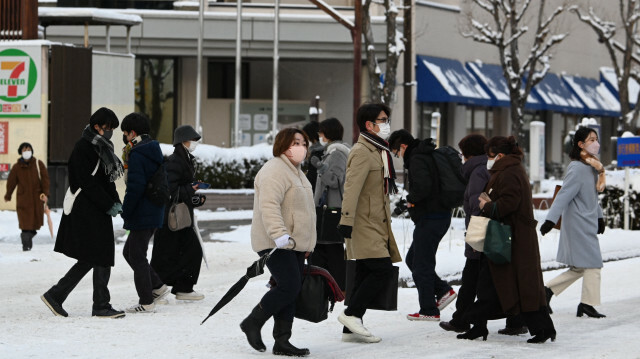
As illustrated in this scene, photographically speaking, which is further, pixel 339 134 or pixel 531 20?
pixel 531 20

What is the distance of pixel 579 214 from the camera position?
11695 millimetres

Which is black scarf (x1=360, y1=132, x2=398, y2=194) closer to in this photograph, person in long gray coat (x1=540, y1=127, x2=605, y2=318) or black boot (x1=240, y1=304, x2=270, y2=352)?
black boot (x1=240, y1=304, x2=270, y2=352)

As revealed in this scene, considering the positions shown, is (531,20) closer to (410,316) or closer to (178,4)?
(178,4)

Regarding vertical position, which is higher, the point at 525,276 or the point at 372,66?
the point at 372,66

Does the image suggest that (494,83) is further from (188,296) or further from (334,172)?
(188,296)

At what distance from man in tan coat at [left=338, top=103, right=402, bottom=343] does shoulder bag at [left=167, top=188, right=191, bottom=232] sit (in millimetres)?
3037

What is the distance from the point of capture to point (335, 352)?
31.5ft

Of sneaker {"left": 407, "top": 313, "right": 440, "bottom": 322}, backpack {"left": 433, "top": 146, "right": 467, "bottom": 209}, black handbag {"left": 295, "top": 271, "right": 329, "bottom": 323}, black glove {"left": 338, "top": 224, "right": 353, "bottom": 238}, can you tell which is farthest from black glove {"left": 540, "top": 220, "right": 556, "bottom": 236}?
black handbag {"left": 295, "top": 271, "right": 329, "bottom": 323}

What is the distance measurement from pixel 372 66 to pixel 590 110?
2215 centimetres

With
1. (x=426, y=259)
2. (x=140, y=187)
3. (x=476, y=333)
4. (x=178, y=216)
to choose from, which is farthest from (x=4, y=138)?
(x=476, y=333)

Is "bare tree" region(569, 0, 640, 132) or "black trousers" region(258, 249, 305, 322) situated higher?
"bare tree" region(569, 0, 640, 132)

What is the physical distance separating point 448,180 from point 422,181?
0.92 feet

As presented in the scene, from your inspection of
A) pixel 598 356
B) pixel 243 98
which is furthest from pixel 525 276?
pixel 243 98

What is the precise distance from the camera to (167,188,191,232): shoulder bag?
12.6m
